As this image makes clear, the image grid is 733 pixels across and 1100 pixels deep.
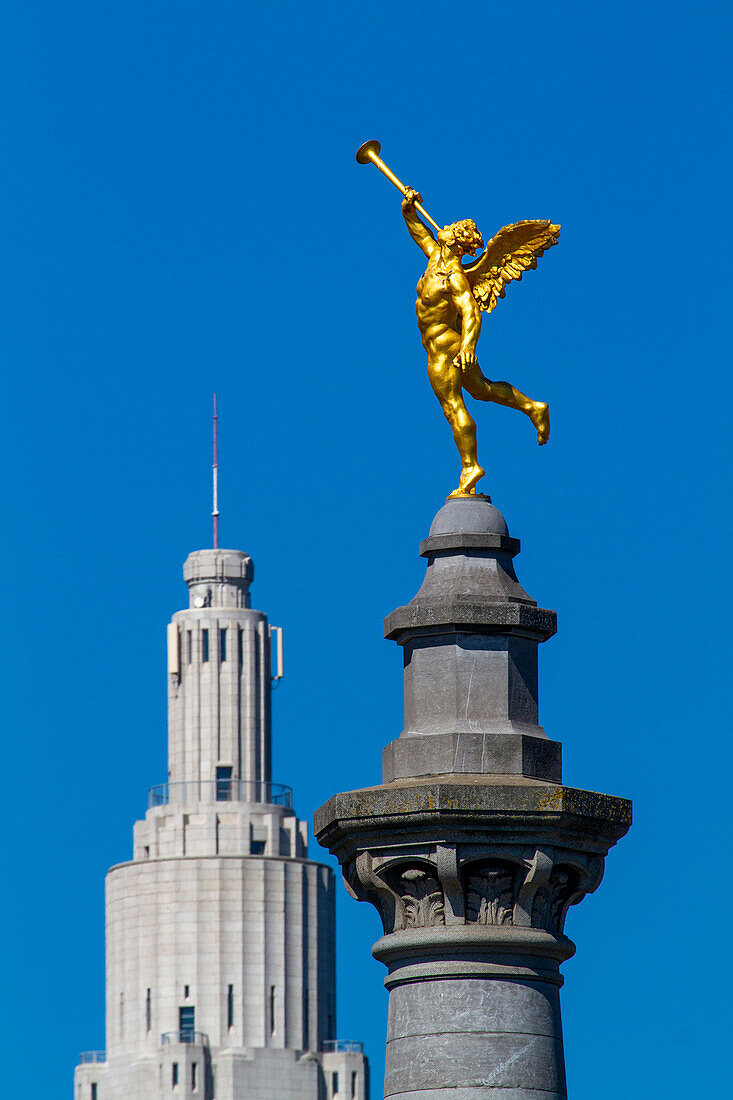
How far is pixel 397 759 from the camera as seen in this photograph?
30219 millimetres

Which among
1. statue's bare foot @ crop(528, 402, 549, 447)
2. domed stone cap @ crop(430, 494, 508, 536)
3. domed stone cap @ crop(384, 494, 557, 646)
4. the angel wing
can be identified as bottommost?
domed stone cap @ crop(384, 494, 557, 646)

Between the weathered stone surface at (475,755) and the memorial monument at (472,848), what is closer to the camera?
the memorial monument at (472,848)

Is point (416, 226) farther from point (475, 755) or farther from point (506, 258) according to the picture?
point (475, 755)

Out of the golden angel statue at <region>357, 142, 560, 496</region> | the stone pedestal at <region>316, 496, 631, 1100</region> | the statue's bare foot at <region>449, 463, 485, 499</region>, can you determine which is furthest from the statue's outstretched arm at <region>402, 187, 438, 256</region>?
the stone pedestal at <region>316, 496, 631, 1100</region>

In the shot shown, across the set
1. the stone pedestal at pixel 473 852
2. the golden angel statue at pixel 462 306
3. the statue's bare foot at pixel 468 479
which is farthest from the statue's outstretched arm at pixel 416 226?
the stone pedestal at pixel 473 852

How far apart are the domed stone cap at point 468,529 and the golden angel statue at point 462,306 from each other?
0.24 m

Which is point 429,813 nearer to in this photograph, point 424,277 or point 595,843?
point 595,843

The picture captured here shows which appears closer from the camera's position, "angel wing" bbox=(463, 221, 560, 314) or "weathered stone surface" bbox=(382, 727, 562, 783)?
"weathered stone surface" bbox=(382, 727, 562, 783)

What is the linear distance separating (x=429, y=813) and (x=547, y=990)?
7.01 feet

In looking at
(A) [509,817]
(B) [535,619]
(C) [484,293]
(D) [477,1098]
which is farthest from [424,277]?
(D) [477,1098]

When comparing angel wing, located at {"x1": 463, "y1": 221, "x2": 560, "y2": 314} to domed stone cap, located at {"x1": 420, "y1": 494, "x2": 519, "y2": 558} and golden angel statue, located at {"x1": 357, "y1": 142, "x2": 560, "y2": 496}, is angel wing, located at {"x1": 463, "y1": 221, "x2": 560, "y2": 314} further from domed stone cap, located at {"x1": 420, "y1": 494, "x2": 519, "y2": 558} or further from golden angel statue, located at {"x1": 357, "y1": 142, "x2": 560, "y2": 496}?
domed stone cap, located at {"x1": 420, "y1": 494, "x2": 519, "y2": 558}

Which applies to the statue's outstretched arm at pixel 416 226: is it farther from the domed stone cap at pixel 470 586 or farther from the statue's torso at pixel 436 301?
the domed stone cap at pixel 470 586

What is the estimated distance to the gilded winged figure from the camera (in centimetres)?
3206

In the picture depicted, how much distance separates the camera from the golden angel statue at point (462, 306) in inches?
1262
